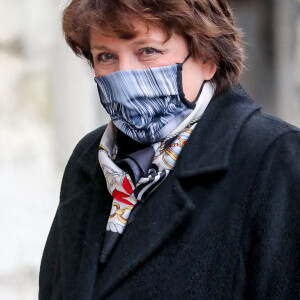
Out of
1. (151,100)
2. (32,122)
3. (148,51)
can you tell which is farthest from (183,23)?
(32,122)

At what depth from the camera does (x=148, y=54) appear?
2.21 m

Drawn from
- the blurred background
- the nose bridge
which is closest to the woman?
the nose bridge

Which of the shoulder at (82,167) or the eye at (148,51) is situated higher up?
the eye at (148,51)

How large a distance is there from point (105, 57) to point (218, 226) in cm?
63

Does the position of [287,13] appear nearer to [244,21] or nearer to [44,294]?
[244,21]

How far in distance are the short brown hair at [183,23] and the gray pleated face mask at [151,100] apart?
11 cm

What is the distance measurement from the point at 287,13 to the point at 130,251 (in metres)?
4.84

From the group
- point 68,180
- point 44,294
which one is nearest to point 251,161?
point 68,180

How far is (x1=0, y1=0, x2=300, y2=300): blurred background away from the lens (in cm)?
504

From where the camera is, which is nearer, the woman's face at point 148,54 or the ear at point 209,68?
the woman's face at point 148,54

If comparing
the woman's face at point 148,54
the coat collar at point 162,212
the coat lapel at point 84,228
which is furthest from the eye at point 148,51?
the coat lapel at point 84,228

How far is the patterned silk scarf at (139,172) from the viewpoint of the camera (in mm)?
2221

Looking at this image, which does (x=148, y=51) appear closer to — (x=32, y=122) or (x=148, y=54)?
(x=148, y=54)

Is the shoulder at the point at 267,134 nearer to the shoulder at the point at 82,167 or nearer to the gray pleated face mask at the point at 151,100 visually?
the gray pleated face mask at the point at 151,100
